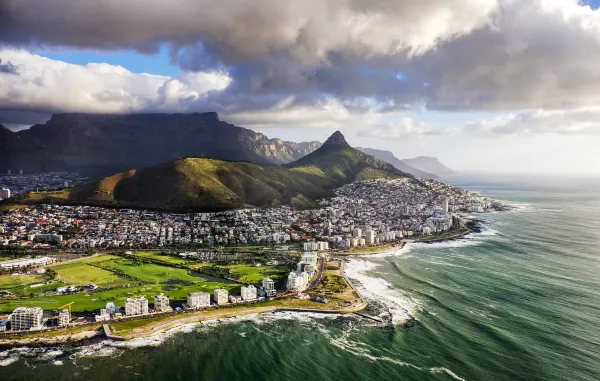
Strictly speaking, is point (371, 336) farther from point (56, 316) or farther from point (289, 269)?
point (56, 316)

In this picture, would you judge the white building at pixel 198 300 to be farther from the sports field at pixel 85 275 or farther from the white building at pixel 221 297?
the sports field at pixel 85 275

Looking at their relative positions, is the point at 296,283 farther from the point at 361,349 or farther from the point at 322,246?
the point at 322,246

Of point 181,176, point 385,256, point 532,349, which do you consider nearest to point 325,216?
point 385,256

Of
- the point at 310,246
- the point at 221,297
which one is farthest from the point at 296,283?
the point at 310,246

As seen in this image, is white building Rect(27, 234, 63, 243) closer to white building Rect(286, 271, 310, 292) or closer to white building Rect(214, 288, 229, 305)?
white building Rect(214, 288, 229, 305)

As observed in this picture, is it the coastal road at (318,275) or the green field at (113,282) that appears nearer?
the green field at (113,282)

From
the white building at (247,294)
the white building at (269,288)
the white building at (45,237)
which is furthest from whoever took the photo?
the white building at (45,237)

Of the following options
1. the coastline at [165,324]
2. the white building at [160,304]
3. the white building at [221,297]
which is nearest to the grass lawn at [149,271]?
the white building at [221,297]
